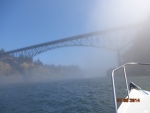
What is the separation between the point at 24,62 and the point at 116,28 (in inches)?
2103

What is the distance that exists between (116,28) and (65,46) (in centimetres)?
2003

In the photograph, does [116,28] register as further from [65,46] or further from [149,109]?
[149,109]

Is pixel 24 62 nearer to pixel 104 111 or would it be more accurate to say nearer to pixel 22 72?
pixel 22 72

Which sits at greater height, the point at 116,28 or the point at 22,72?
the point at 116,28

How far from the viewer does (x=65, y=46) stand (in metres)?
61.9

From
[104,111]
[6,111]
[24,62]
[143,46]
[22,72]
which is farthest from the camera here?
[22,72]

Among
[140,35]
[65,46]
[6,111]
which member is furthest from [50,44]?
[6,111]

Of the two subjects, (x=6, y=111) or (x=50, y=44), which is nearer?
(x=6, y=111)

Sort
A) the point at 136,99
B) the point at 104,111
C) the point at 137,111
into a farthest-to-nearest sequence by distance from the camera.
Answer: the point at 104,111 < the point at 136,99 < the point at 137,111

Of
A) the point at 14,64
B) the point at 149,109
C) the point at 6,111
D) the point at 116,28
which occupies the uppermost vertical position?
the point at 116,28

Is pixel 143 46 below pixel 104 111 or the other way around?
the other way around

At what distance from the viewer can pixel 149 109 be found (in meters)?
3.38

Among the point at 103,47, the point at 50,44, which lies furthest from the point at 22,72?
the point at 103,47

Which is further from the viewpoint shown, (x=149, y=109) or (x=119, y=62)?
(x=119, y=62)
